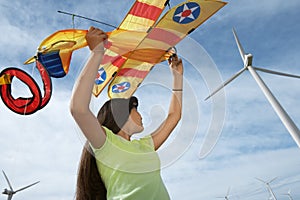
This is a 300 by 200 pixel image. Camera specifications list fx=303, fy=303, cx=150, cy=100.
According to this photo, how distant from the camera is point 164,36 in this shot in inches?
181

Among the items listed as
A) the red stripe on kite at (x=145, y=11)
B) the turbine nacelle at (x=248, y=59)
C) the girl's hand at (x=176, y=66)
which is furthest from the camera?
the turbine nacelle at (x=248, y=59)

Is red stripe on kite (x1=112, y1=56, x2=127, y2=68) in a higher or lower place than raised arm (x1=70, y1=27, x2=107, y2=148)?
higher

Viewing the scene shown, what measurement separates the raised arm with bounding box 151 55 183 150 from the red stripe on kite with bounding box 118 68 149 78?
1.44m

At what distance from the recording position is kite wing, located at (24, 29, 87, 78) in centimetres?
363

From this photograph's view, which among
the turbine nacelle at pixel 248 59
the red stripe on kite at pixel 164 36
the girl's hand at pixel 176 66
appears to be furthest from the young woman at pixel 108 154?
the turbine nacelle at pixel 248 59

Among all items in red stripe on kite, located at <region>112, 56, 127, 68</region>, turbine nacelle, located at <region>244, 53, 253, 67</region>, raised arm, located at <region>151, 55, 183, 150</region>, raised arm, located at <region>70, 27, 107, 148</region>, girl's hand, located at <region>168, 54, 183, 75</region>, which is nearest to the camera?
raised arm, located at <region>70, 27, 107, 148</region>

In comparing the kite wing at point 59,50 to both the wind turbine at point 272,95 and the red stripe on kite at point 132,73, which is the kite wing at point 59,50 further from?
the wind turbine at point 272,95

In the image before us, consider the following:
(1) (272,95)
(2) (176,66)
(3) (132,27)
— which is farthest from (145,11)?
(1) (272,95)

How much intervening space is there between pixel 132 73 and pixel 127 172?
117 inches

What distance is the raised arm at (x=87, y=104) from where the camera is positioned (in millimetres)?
1745

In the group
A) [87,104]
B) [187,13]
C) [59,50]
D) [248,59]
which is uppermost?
[248,59]

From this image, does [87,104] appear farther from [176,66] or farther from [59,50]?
[59,50]

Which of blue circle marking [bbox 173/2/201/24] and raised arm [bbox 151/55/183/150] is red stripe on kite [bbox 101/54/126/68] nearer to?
blue circle marking [bbox 173/2/201/24]

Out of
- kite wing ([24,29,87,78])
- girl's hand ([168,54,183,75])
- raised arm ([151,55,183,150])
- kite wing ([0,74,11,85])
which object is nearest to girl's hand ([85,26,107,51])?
raised arm ([151,55,183,150])
